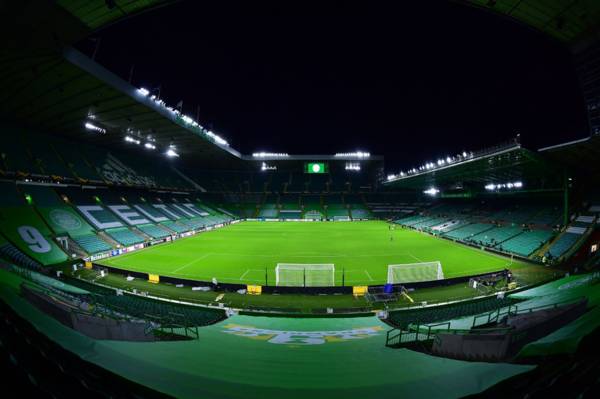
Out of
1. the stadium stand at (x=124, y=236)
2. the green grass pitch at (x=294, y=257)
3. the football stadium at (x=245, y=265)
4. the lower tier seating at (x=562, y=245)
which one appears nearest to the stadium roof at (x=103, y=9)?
the football stadium at (x=245, y=265)

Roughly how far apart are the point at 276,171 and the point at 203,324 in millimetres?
72574

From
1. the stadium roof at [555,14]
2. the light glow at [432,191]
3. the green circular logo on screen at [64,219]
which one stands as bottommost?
the green circular logo on screen at [64,219]

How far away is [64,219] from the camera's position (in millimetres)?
26984

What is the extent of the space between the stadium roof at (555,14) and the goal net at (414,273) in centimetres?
1546

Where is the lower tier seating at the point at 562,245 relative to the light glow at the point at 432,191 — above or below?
below

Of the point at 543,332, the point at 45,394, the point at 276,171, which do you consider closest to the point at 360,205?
the point at 276,171

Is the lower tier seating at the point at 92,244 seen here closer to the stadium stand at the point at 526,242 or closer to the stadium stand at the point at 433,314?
the stadium stand at the point at 433,314

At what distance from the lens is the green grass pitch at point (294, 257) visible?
2045cm

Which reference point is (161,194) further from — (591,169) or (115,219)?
(591,169)

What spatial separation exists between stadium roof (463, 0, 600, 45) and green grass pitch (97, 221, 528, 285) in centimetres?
1673

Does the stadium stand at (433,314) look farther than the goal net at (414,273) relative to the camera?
No

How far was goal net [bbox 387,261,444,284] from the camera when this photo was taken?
17.9 m

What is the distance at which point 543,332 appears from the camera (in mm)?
5598

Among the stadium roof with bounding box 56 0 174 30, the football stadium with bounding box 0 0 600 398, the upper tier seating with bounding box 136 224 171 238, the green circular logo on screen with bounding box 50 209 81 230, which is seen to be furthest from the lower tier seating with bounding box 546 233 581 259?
the green circular logo on screen with bounding box 50 209 81 230
